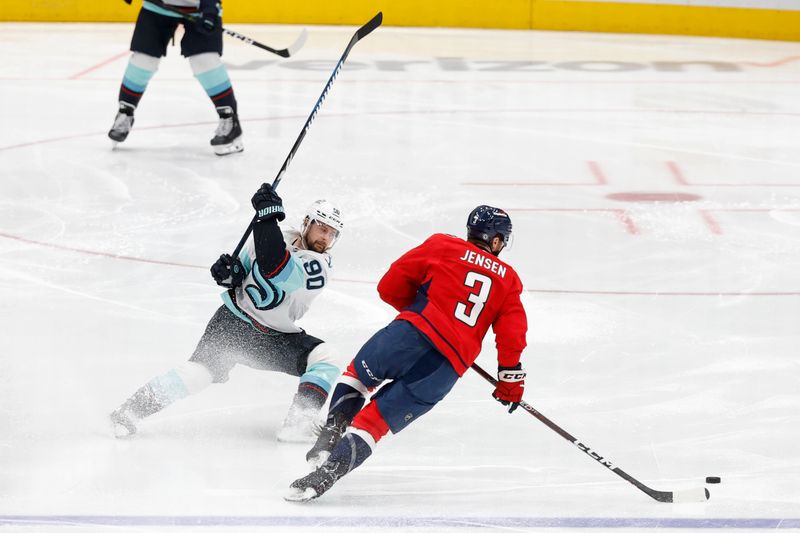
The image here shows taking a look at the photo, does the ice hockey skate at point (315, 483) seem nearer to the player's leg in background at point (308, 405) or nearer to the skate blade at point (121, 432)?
the player's leg in background at point (308, 405)

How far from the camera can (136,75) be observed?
6.17 m

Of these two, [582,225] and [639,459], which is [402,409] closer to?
[639,459]

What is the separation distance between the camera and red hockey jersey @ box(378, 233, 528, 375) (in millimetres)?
2828

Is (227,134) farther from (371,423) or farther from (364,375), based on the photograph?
(371,423)

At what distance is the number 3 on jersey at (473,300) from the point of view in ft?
9.32

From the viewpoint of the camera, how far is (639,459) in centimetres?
306

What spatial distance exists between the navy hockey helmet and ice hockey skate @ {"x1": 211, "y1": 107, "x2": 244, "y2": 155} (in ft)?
11.3

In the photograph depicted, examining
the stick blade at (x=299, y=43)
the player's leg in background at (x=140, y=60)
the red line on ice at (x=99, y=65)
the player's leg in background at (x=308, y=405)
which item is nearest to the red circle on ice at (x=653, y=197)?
the stick blade at (x=299, y=43)

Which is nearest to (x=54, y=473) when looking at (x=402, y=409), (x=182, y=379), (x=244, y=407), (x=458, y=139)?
(x=182, y=379)

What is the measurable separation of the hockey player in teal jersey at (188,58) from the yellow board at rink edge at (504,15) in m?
4.29

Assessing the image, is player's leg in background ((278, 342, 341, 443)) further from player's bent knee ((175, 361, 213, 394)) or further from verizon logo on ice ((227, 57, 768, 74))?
verizon logo on ice ((227, 57, 768, 74))

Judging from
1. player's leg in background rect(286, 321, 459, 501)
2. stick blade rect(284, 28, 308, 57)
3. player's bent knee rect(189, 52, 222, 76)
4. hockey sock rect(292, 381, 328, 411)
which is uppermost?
stick blade rect(284, 28, 308, 57)

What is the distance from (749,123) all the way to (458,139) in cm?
188

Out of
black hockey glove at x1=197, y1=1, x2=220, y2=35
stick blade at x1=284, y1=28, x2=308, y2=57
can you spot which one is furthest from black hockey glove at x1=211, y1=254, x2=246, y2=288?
stick blade at x1=284, y1=28, x2=308, y2=57
